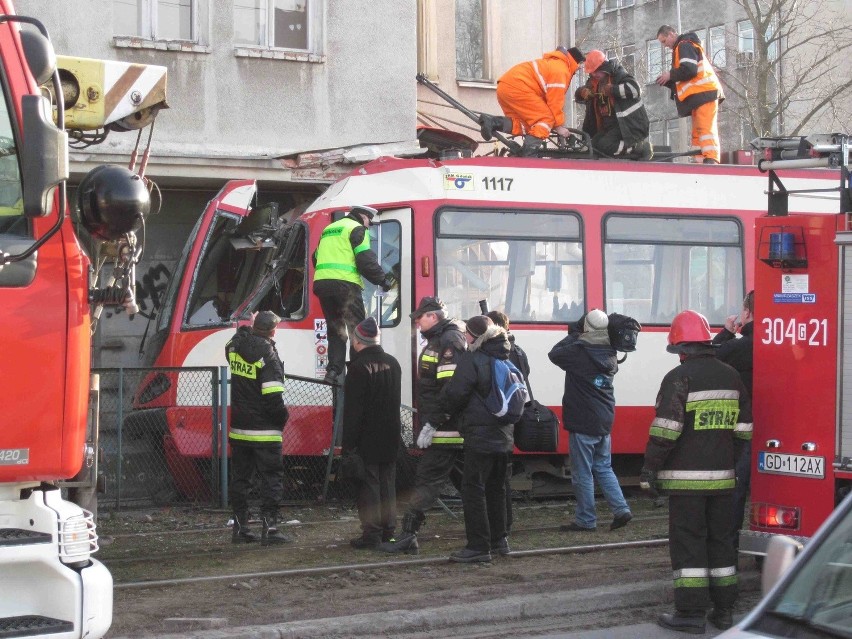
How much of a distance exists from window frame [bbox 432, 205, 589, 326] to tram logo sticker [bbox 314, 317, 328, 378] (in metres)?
1.11

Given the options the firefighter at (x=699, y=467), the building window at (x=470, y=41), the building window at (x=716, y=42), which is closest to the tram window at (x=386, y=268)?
the firefighter at (x=699, y=467)

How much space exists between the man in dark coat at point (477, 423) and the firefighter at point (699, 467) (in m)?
1.83

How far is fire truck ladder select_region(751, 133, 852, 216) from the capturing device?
748cm

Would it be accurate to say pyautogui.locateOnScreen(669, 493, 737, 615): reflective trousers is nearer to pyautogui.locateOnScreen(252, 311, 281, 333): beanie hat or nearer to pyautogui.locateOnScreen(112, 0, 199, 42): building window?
pyautogui.locateOnScreen(252, 311, 281, 333): beanie hat

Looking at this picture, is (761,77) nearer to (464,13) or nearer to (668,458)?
(464,13)

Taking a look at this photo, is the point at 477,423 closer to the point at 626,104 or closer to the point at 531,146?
the point at 531,146

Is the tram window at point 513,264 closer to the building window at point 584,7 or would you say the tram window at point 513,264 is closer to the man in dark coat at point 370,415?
the man in dark coat at point 370,415

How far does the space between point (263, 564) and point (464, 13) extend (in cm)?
1229

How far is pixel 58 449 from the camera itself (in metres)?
5.24

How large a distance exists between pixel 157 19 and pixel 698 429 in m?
10.8

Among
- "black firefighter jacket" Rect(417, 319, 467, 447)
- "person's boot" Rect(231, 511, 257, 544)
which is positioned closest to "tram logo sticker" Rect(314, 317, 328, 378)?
"person's boot" Rect(231, 511, 257, 544)

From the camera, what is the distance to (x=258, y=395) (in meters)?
10.2

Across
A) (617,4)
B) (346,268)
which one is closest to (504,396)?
(346,268)

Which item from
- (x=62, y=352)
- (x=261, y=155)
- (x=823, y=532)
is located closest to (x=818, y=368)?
(x=823, y=532)
